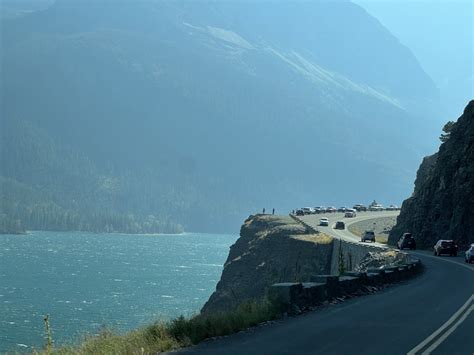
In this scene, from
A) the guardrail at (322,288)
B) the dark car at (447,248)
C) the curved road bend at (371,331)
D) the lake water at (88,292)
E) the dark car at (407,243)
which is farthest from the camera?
the lake water at (88,292)

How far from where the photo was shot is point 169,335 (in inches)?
610

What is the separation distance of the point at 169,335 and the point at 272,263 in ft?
223

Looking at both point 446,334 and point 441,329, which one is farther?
point 441,329

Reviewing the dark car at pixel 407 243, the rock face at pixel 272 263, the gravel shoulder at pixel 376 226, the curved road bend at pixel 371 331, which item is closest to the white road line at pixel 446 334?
the curved road bend at pixel 371 331

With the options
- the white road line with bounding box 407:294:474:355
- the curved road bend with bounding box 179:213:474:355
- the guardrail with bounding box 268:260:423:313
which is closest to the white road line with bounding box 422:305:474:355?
the curved road bend with bounding box 179:213:474:355

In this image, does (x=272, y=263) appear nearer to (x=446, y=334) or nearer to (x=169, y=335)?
(x=446, y=334)

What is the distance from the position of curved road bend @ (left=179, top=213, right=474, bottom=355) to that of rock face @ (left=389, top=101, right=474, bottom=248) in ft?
141

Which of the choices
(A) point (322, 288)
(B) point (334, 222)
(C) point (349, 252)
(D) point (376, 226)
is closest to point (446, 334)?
(A) point (322, 288)

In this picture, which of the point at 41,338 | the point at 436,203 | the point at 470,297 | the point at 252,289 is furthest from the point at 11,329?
the point at 470,297

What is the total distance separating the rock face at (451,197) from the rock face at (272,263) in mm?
9021

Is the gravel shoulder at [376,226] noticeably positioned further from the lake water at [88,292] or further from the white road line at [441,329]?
the white road line at [441,329]

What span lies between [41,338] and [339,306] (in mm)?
55165

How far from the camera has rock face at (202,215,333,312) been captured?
3068 inches

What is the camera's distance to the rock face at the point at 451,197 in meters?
69.1
